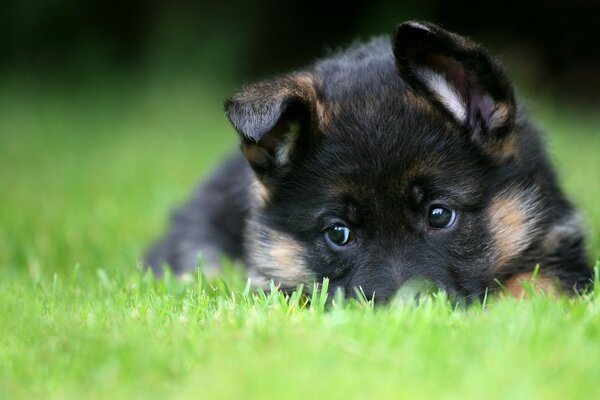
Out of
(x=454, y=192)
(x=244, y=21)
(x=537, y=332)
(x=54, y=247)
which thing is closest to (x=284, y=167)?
(x=454, y=192)

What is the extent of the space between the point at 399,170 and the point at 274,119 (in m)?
0.58

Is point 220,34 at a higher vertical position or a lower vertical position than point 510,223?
higher

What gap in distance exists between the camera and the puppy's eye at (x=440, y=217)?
12.5 ft

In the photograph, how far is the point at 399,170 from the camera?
Answer: 12.4 ft

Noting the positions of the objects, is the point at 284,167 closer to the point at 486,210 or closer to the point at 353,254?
the point at 353,254

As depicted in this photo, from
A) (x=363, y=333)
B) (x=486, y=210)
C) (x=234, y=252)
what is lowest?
(x=234, y=252)

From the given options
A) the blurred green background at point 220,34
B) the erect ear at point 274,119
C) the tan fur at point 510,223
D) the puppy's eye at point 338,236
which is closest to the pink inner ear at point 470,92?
the tan fur at point 510,223

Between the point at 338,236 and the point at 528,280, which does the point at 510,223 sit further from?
the point at 338,236

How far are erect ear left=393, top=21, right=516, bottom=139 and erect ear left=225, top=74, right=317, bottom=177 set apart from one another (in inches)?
18.8

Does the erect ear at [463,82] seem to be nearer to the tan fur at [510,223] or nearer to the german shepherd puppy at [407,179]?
the german shepherd puppy at [407,179]

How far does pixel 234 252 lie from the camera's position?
5242 mm

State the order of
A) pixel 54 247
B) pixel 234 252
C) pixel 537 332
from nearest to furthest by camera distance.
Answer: pixel 537 332 → pixel 234 252 → pixel 54 247

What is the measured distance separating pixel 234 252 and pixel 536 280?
1934 mm

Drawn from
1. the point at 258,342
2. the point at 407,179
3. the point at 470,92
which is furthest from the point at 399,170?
the point at 258,342
